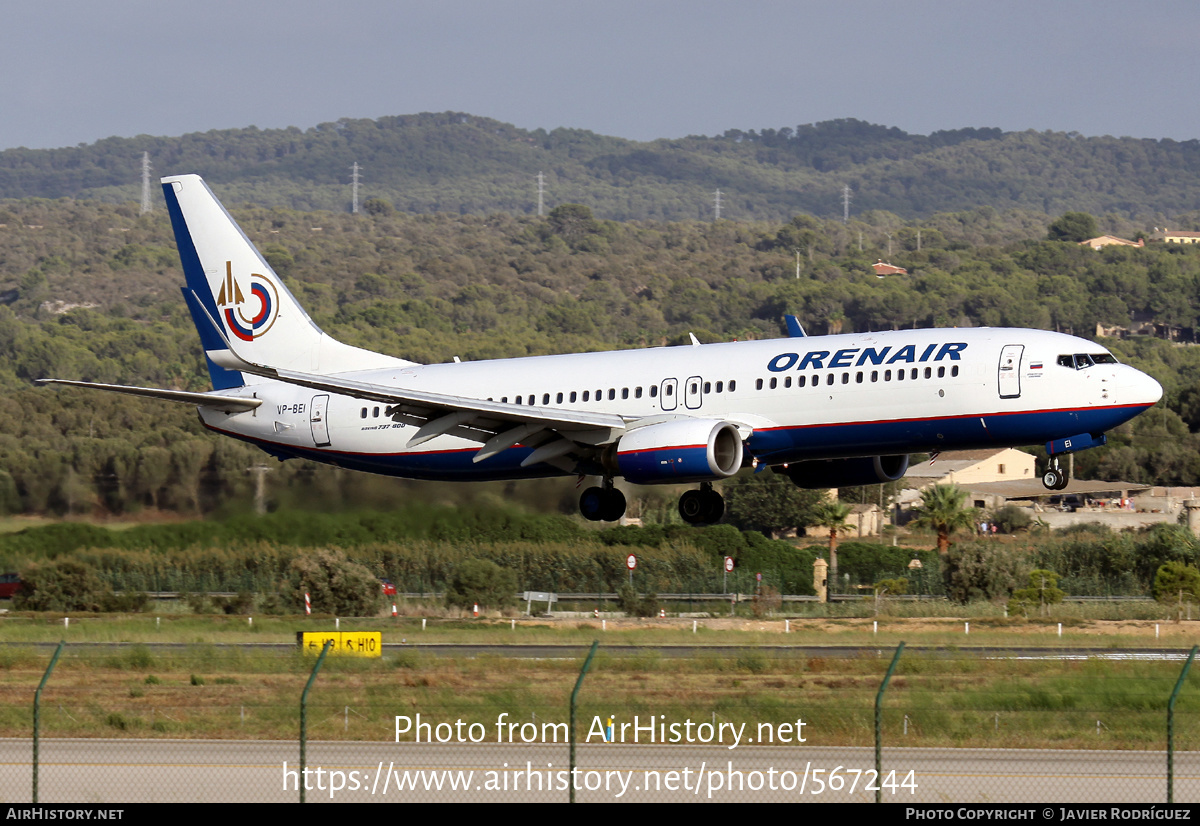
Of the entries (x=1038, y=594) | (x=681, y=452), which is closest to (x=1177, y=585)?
(x=1038, y=594)

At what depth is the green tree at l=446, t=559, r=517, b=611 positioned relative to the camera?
6706 centimetres

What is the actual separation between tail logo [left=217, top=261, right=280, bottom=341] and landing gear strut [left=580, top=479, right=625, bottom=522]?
13.9 m

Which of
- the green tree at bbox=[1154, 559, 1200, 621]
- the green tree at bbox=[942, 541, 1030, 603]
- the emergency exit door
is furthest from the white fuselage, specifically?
the green tree at bbox=[942, 541, 1030, 603]

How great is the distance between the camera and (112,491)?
5150cm

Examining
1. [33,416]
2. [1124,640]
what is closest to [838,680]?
[1124,640]

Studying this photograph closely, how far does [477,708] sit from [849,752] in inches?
304

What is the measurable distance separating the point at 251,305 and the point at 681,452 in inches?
740

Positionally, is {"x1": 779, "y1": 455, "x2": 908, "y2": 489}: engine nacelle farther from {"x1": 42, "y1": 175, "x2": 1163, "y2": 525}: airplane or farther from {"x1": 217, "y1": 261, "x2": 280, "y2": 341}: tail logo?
{"x1": 217, "y1": 261, "x2": 280, "y2": 341}: tail logo

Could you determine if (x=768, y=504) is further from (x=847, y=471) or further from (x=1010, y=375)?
(x=1010, y=375)

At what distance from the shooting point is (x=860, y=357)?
137ft

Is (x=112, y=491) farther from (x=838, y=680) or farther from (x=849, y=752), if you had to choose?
(x=849, y=752)

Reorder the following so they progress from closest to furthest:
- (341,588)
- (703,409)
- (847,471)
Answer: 1. (703,409)
2. (847,471)
3. (341,588)

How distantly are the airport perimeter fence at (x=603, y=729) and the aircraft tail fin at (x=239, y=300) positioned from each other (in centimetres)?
1125
